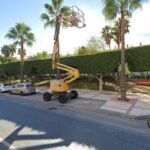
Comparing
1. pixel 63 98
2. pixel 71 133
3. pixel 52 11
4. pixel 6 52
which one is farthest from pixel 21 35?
pixel 6 52

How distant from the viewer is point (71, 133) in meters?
11.1

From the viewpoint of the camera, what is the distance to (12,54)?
80.9 m

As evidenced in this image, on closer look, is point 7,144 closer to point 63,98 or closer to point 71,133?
point 71,133

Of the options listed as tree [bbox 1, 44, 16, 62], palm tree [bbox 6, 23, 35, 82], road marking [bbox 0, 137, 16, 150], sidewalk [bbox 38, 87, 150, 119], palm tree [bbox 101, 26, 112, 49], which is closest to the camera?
road marking [bbox 0, 137, 16, 150]

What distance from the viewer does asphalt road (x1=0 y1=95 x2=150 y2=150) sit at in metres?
9.23

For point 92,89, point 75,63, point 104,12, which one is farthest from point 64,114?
point 75,63

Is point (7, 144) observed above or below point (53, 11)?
below

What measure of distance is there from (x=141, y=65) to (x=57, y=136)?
15859 mm

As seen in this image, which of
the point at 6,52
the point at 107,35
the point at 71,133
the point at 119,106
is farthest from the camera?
the point at 6,52

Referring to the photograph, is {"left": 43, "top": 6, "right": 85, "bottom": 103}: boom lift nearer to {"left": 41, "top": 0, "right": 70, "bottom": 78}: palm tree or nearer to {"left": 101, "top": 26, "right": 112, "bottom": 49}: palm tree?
{"left": 41, "top": 0, "right": 70, "bottom": 78}: palm tree

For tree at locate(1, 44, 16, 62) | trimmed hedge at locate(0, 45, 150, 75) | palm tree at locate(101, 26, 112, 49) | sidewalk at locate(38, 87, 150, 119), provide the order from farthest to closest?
tree at locate(1, 44, 16, 62) → palm tree at locate(101, 26, 112, 49) → trimmed hedge at locate(0, 45, 150, 75) → sidewalk at locate(38, 87, 150, 119)

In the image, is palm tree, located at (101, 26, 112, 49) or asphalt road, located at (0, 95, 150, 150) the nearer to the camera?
asphalt road, located at (0, 95, 150, 150)

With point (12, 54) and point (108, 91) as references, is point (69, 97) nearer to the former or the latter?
point (108, 91)

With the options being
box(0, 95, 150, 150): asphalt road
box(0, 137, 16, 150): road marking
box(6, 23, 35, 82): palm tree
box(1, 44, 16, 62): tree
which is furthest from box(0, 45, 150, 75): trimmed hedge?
box(1, 44, 16, 62): tree
